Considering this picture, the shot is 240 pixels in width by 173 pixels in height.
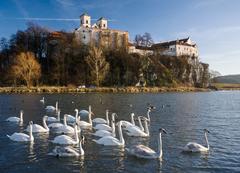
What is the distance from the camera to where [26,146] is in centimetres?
2133

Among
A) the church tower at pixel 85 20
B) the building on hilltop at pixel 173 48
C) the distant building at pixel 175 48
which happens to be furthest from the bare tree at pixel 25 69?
the distant building at pixel 175 48

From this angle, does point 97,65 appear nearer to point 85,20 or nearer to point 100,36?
point 100,36

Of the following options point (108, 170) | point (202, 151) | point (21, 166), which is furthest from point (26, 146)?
point (202, 151)

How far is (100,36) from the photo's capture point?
136500 mm

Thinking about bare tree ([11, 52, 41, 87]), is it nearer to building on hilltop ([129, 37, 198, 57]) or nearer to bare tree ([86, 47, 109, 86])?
bare tree ([86, 47, 109, 86])

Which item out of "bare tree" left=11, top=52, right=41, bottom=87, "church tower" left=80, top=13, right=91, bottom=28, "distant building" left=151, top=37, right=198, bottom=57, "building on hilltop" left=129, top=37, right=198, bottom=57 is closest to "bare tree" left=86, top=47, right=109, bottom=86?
"bare tree" left=11, top=52, right=41, bottom=87

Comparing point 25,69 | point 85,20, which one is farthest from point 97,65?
point 85,20

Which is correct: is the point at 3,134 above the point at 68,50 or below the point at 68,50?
below

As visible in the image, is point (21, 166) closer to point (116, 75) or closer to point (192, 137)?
point (192, 137)

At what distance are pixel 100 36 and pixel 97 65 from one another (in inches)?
994

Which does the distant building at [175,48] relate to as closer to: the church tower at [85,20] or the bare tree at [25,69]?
the church tower at [85,20]

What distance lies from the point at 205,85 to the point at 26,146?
138998 mm

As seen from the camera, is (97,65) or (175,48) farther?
(175,48)

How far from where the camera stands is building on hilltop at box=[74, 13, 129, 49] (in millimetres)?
136000
